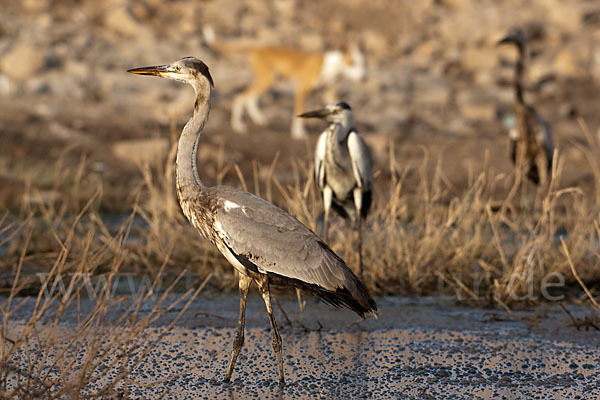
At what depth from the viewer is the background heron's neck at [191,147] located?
15.9 feet

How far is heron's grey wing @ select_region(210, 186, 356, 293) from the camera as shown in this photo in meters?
4.72

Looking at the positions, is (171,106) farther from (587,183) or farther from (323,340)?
(323,340)

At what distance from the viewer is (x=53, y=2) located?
2066cm

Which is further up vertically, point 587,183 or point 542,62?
point 542,62

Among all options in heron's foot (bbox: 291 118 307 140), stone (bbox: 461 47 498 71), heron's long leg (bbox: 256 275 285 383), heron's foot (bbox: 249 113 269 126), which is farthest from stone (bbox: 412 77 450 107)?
heron's long leg (bbox: 256 275 285 383)

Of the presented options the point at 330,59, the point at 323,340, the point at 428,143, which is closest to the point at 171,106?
the point at 330,59

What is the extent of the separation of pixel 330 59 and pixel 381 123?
1.38 metres

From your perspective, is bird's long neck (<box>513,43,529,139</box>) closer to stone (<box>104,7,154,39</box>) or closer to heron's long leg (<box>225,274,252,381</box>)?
heron's long leg (<box>225,274,252,381</box>)

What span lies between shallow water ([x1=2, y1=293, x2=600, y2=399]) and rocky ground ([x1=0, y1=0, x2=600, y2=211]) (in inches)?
103

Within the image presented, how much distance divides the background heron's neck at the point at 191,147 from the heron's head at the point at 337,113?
6.50 feet

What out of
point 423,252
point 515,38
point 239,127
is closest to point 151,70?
point 423,252

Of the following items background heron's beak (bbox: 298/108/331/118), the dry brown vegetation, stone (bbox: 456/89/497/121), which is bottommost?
the dry brown vegetation

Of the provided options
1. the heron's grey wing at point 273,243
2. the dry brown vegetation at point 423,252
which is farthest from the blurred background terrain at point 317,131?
the heron's grey wing at point 273,243

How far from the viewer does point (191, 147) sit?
4883 mm
